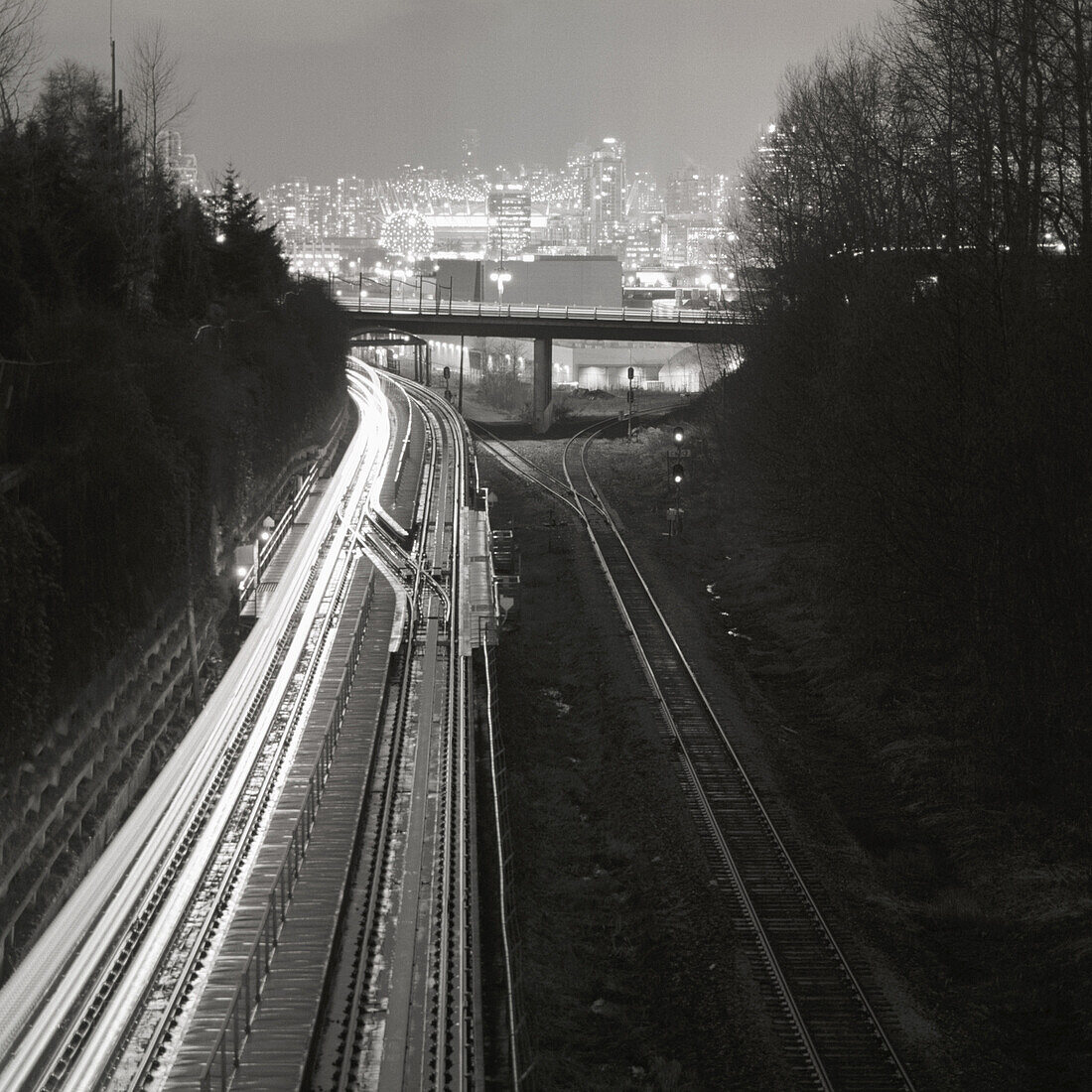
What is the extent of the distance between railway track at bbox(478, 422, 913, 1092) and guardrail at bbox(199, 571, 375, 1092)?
12.0ft

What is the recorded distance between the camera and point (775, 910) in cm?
1147

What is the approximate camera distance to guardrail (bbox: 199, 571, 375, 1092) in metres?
8.84

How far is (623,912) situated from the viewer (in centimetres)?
1182

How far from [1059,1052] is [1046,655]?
12.8 feet

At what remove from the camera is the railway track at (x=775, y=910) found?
933 cm

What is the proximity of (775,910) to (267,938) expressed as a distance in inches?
161

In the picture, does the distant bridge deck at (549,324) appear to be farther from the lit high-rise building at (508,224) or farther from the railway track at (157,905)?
the lit high-rise building at (508,224)

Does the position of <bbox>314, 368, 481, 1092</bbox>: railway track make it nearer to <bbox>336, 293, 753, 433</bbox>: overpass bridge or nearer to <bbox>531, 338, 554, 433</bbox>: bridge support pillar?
<bbox>531, 338, 554, 433</bbox>: bridge support pillar

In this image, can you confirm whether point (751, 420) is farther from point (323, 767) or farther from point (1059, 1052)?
point (1059, 1052)

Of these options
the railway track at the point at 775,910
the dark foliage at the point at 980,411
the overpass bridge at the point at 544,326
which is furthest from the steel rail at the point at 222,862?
the overpass bridge at the point at 544,326

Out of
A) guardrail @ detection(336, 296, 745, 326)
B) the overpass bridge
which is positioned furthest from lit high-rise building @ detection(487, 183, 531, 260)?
the overpass bridge

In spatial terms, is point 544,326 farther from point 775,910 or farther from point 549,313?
point 775,910

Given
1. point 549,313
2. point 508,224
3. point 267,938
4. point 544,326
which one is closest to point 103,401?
point 267,938

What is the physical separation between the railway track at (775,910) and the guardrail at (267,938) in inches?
144
